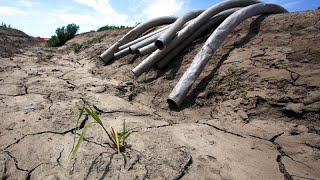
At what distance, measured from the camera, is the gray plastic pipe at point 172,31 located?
12.9ft

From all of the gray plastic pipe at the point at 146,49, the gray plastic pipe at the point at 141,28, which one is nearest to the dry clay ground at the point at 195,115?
the gray plastic pipe at the point at 146,49

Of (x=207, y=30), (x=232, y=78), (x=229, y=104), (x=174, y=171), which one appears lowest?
(x=174, y=171)

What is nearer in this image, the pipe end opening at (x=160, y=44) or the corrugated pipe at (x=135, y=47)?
the pipe end opening at (x=160, y=44)

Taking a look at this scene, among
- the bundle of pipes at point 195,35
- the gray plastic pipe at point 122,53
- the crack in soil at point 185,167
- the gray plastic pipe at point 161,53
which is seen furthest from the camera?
the gray plastic pipe at point 122,53

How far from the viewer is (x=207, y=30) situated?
4559 mm

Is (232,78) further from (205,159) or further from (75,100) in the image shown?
(75,100)

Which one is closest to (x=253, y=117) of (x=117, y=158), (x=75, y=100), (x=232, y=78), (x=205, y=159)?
(x=232, y=78)

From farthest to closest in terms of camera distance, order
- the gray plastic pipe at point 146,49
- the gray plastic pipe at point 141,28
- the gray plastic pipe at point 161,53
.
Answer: the gray plastic pipe at point 141,28 < the gray plastic pipe at point 146,49 < the gray plastic pipe at point 161,53

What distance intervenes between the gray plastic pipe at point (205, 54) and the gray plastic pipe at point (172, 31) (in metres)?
0.70

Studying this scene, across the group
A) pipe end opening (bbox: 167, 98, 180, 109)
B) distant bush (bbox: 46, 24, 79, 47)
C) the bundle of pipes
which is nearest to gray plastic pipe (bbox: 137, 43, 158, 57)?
the bundle of pipes

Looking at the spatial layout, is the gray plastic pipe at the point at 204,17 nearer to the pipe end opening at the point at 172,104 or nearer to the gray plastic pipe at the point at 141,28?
the pipe end opening at the point at 172,104

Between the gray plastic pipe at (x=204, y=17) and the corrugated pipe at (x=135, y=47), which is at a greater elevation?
the gray plastic pipe at (x=204, y=17)

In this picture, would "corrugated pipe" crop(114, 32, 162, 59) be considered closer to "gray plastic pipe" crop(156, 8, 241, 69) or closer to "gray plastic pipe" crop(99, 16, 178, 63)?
"gray plastic pipe" crop(99, 16, 178, 63)

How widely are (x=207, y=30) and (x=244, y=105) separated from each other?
218cm
